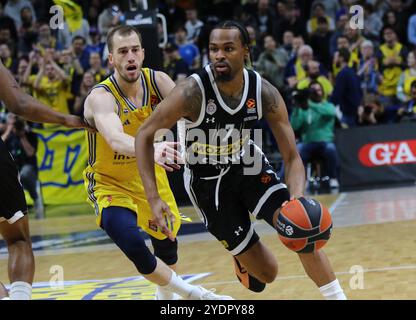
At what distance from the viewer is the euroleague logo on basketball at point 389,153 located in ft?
47.3

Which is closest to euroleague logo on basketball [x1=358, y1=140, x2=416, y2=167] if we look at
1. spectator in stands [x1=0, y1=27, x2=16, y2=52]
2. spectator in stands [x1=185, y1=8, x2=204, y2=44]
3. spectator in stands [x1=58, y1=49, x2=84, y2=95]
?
spectator in stands [x1=185, y1=8, x2=204, y2=44]

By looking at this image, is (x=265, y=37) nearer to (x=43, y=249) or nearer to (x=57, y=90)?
(x=57, y=90)

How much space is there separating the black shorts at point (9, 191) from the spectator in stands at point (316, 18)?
11737 mm

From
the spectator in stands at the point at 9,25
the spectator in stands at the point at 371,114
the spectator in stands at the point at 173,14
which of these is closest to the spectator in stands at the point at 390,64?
the spectator in stands at the point at 371,114

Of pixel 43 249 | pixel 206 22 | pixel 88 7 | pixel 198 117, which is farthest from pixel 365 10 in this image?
pixel 198 117

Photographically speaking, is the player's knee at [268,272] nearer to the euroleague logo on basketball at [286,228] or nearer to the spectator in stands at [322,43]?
the euroleague logo on basketball at [286,228]

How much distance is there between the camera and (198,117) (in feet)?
19.4

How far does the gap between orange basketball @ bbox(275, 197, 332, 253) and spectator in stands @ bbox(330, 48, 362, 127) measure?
9.38 meters

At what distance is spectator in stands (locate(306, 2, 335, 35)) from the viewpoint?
17.0m

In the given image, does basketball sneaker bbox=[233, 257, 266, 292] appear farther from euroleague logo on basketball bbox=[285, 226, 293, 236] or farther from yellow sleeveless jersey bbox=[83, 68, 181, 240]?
euroleague logo on basketball bbox=[285, 226, 293, 236]

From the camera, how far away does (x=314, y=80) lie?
1458 cm

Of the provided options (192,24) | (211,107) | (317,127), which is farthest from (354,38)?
(211,107)

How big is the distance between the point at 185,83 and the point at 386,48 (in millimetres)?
10564
